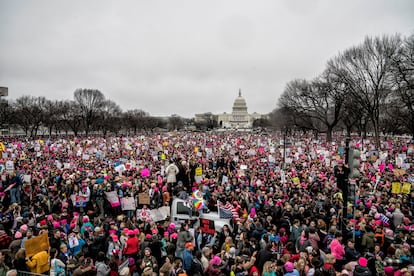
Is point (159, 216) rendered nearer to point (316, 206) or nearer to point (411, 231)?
point (316, 206)

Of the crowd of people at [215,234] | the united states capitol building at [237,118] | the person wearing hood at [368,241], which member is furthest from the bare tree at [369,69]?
the united states capitol building at [237,118]

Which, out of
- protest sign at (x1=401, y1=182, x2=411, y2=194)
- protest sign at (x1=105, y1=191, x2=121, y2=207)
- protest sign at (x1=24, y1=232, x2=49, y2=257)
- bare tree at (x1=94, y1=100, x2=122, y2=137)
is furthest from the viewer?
bare tree at (x1=94, y1=100, x2=122, y2=137)

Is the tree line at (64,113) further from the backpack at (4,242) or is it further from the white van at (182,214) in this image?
the white van at (182,214)

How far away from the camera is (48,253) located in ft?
21.9

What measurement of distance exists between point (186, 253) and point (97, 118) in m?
65.8

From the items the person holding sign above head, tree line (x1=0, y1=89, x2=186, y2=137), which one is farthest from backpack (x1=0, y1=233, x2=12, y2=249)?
tree line (x1=0, y1=89, x2=186, y2=137)

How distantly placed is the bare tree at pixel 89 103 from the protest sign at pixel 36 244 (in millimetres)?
61827

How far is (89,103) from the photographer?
66.9m

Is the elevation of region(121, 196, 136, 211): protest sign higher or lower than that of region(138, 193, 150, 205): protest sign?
lower

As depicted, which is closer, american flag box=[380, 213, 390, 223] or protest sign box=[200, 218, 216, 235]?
protest sign box=[200, 218, 216, 235]

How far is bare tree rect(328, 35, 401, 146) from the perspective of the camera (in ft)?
83.6

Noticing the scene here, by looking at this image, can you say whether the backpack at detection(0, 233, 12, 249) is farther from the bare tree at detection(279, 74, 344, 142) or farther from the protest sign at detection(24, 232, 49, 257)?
the bare tree at detection(279, 74, 344, 142)

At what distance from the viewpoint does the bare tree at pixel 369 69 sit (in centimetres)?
2548

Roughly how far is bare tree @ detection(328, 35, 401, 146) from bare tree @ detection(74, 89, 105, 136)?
52.2 m
